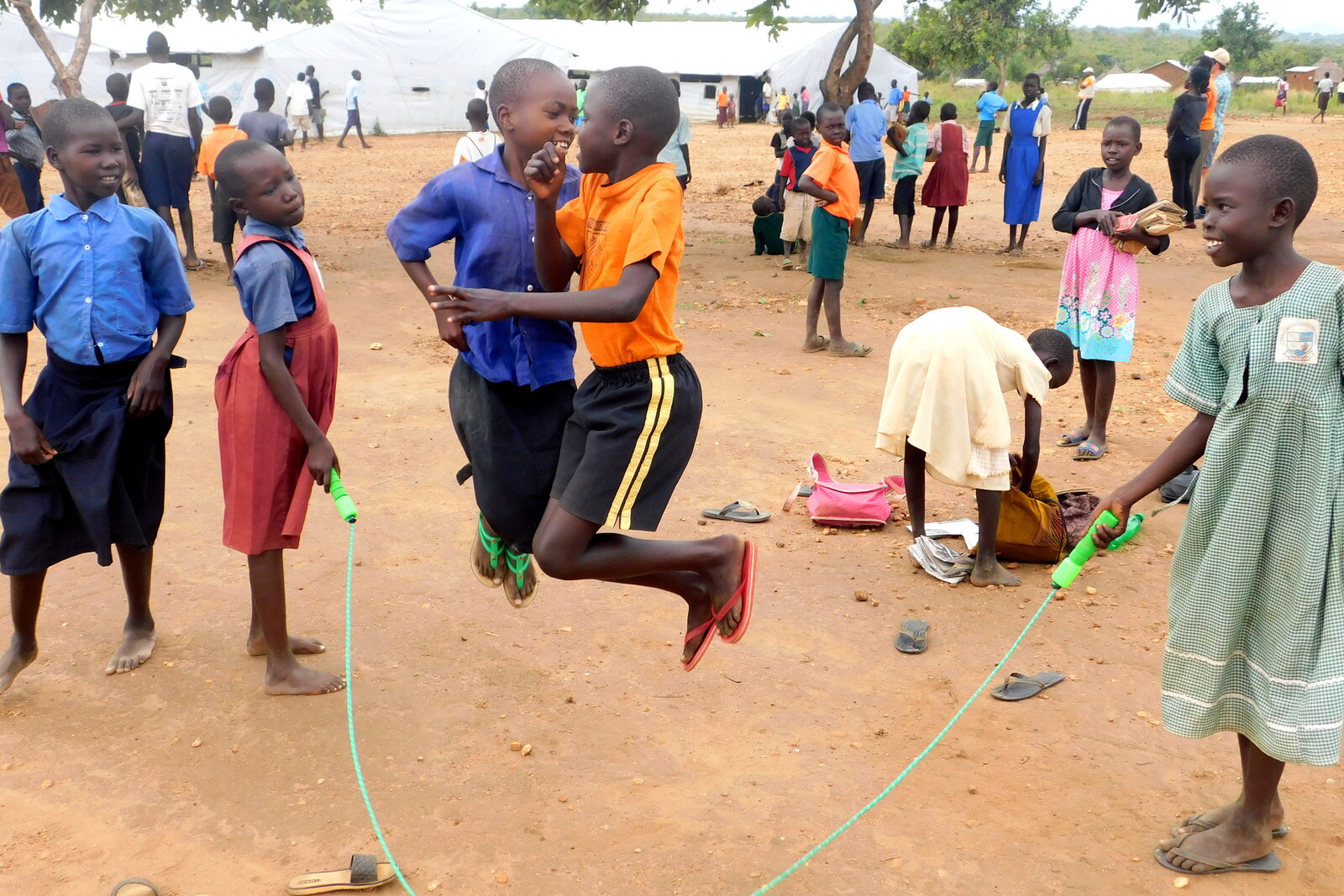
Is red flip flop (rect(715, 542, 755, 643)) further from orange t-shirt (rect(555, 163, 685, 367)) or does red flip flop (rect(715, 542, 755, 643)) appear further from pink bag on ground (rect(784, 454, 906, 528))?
pink bag on ground (rect(784, 454, 906, 528))

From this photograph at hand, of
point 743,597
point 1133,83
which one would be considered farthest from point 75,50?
point 1133,83

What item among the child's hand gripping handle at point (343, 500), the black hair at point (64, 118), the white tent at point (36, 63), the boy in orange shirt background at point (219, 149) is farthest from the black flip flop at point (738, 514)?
the white tent at point (36, 63)

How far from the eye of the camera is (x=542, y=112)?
3000 mm

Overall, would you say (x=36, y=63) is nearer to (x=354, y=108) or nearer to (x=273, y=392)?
(x=354, y=108)

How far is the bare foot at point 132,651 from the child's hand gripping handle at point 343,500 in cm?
117

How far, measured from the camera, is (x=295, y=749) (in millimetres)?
3428

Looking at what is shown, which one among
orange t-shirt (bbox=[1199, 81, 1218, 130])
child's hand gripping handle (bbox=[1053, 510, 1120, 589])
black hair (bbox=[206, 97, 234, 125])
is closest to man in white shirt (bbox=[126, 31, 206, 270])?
black hair (bbox=[206, 97, 234, 125])

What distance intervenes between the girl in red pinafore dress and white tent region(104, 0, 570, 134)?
1880cm

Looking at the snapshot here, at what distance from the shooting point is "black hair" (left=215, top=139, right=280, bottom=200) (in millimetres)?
3373

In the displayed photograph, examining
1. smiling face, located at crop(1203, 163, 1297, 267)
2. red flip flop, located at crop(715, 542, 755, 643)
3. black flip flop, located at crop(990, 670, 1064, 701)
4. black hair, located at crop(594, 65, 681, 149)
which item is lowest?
black flip flop, located at crop(990, 670, 1064, 701)

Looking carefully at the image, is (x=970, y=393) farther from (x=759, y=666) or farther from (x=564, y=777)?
(x=564, y=777)

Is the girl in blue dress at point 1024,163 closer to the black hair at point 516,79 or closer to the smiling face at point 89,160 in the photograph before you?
the black hair at point 516,79

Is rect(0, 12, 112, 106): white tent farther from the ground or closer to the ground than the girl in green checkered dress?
farther from the ground

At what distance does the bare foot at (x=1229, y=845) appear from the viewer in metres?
2.87
